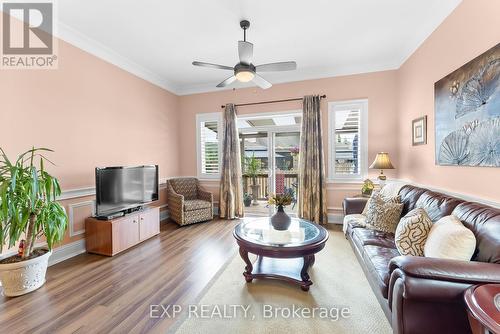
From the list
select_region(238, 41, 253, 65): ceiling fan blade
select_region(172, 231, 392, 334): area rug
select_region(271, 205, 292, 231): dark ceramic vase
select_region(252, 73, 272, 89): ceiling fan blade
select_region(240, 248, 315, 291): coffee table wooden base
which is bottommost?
select_region(172, 231, 392, 334): area rug

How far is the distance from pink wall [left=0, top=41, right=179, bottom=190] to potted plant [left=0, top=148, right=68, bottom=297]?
633 millimetres

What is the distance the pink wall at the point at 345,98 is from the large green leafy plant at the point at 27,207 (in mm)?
3479

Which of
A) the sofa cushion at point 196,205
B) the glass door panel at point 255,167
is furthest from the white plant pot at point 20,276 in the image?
the glass door panel at point 255,167

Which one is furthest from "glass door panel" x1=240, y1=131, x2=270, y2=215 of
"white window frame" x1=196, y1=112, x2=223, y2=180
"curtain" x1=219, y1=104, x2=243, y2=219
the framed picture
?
the framed picture

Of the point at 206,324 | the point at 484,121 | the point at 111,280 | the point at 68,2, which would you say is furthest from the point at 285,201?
the point at 68,2

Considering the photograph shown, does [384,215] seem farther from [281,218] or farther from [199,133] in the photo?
[199,133]

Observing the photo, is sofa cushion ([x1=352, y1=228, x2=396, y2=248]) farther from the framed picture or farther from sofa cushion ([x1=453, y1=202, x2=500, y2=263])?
the framed picture

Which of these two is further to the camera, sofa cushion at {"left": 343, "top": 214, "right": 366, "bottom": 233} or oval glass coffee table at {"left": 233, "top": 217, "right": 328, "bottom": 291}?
sofa cushion at {"left": 343, "top": 214, "right": 366, "bottom": 233}

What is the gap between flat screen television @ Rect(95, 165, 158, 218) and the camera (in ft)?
9.91

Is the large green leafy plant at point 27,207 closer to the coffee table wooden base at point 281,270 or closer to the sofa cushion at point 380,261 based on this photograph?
the coffee table wooden base at point 281,270

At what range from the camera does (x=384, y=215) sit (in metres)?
2.57

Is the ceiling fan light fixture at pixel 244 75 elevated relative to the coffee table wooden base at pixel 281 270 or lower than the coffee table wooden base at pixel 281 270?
elevated

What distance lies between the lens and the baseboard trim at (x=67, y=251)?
273 cm

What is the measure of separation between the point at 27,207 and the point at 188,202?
2.55 m
